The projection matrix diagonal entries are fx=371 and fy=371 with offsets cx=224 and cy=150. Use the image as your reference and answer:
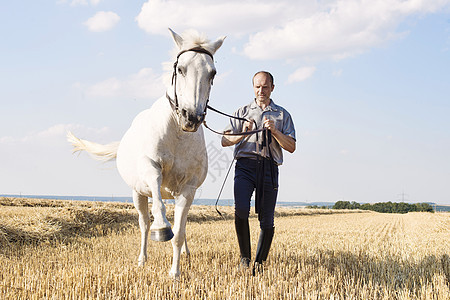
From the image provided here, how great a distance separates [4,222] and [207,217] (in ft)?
27.7

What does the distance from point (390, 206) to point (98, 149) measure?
229 feet

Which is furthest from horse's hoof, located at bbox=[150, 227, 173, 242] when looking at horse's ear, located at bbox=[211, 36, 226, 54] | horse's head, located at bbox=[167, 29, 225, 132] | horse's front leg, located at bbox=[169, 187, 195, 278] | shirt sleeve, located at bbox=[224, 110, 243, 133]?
horse's ear, located at bbox=[211, 36, 226, 54]

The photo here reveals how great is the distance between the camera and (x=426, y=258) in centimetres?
566

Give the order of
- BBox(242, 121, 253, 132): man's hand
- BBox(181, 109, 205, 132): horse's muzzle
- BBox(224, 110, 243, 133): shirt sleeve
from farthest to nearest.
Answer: BBox(224, 110, 243, 133): shirt sleeve → BBox(242, 121, 253, 132): man's hand → BBox(181, 109, 205, 132): horse's muzzle

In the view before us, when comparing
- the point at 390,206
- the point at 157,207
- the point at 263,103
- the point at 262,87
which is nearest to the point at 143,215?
the point at 157,207

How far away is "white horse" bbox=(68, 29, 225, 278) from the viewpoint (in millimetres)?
3412

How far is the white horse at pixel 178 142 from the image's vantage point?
341 cm

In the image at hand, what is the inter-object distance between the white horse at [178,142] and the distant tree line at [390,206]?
204 ft

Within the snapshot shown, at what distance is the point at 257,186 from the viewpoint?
4.57 metres

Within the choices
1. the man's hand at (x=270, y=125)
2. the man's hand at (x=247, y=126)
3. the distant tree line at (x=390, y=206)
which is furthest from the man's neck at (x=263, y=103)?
the distant tree line at (x=390, y=206)

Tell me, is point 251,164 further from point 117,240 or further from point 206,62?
point 117,240

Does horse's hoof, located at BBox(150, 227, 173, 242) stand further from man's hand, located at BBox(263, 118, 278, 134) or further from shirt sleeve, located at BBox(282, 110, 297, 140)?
shirt sleeve, located at BBox(282, 110, 297, 140)

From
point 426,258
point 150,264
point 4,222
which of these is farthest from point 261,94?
point 4,222

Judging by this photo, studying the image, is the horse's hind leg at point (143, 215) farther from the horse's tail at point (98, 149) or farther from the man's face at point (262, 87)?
the man's face at point (262, 87)
